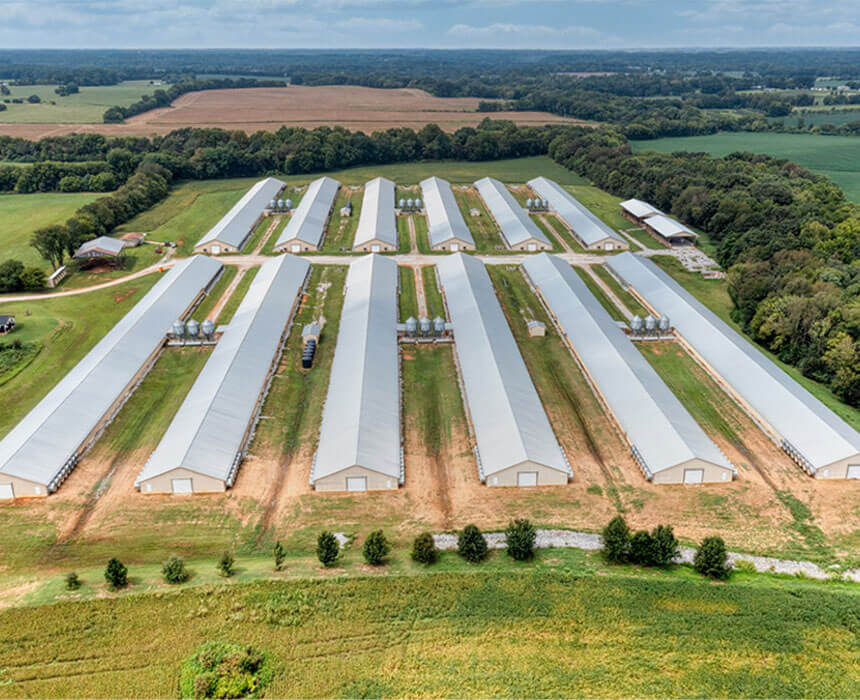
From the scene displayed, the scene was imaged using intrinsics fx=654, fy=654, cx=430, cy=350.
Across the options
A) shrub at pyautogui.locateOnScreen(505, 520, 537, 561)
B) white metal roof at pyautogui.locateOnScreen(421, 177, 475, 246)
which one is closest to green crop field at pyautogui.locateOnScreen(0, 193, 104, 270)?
white metal roof at pyautogui.locateOnScreen(421, 177, 475, 246)

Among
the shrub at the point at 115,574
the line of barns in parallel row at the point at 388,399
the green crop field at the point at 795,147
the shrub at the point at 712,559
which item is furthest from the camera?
the green crop field at the point at 795,147

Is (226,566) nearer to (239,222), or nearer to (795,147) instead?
(239,222)

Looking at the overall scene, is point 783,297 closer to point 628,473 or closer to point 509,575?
point 628,473

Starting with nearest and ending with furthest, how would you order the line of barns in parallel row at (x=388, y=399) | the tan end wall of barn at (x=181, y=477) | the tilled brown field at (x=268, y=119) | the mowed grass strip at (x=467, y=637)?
the mowed grass strip at (x=467, y=637)
the tan end wall of barn at (x=181, y=477)
the line of barns in parallel row at (x=388, y=399)
the tilled brown field at (x=268, y=119)

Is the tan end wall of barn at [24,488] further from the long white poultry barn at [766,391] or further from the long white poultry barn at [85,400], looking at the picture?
the long white poultry barn at [766,391]

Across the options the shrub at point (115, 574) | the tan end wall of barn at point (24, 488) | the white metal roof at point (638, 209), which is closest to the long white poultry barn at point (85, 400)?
the tan end wall of barn at point (24, 488)

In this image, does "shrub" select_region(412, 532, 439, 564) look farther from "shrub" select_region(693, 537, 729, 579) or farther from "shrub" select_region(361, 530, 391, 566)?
"shrub" select_region(693, 537, 729, 579)

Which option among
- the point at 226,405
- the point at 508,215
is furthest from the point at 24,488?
the point at 508,215
